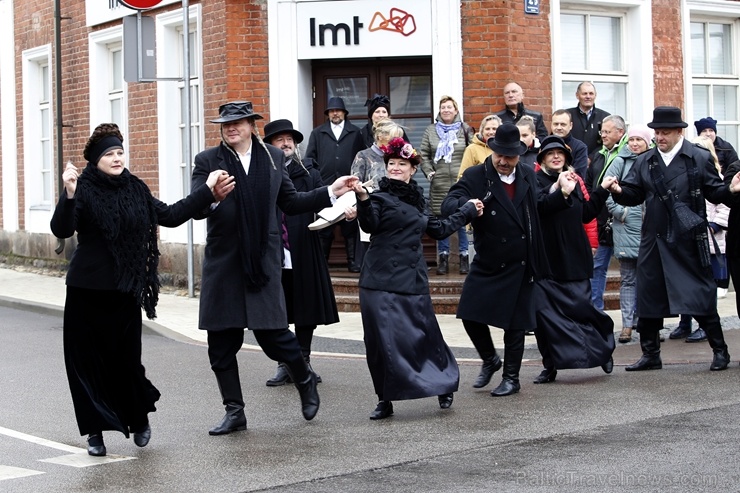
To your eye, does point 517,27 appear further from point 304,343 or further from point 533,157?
point 304,343

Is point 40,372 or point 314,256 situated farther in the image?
point 40,372

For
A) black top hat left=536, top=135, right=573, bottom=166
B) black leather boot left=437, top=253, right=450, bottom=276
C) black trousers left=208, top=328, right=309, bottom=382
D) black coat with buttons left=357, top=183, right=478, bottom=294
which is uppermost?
black top hat left=536, top=135, right=573, bottom=166

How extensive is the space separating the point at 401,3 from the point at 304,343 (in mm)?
6037

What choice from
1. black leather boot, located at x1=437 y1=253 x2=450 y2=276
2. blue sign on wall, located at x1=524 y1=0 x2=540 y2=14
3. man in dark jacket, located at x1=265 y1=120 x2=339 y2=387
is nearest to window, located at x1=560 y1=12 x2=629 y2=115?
blue sign on wall, located at x1=524 y1=0 x2=540 y2=14

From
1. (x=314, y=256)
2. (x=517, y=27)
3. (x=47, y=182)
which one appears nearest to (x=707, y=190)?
(x=314, y=256)

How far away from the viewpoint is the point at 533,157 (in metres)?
12.0

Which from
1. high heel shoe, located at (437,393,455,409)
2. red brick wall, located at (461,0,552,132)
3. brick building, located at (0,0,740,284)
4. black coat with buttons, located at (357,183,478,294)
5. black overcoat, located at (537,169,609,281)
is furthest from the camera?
brick building, located at (0,0,740,284)

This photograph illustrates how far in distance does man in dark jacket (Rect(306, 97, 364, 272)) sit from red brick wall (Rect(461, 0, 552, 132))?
4.41 feet

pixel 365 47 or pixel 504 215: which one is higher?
pixel 365 47

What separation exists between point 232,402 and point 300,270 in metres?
1.99

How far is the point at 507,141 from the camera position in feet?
29.8

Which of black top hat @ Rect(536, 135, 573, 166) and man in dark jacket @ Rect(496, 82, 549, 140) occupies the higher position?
man in dark jacket @ Rect(496, 82, 549, 140)

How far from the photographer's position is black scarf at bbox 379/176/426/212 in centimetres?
852

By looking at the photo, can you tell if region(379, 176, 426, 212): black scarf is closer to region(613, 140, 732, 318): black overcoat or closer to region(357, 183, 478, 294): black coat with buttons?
region(357, 183, 478, 294): black coat with buttons
